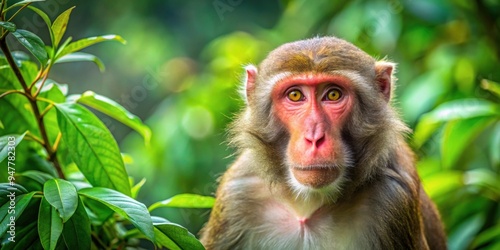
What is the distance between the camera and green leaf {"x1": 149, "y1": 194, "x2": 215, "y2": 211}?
11.5ft

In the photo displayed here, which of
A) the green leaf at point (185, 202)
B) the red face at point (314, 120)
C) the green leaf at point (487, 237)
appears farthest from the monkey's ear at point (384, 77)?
the green leaf at point (487, 237)

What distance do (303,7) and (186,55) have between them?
379cm

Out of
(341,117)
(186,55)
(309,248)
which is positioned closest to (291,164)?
(341,117)

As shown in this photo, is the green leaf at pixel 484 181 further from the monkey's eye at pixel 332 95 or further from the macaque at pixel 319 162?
the monkey's eye at pixel 332 95

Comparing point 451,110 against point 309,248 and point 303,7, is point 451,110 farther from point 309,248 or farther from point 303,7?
point 303,7

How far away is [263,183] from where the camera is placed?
405 cm

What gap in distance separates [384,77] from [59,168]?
176 centimetres

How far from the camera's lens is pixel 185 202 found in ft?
11.6

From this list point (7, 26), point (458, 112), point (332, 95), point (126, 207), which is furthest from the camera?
point (458, 112)

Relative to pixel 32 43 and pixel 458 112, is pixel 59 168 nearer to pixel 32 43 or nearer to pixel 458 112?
pixel 32 43

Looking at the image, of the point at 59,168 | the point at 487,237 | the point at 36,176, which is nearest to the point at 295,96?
the point at 59,168

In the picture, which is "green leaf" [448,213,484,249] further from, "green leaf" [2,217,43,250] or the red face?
"green leaf" [2,217,43,250]

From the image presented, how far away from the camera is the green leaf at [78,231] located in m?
2.79

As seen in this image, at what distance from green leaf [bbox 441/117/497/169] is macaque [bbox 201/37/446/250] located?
2.10 feet
